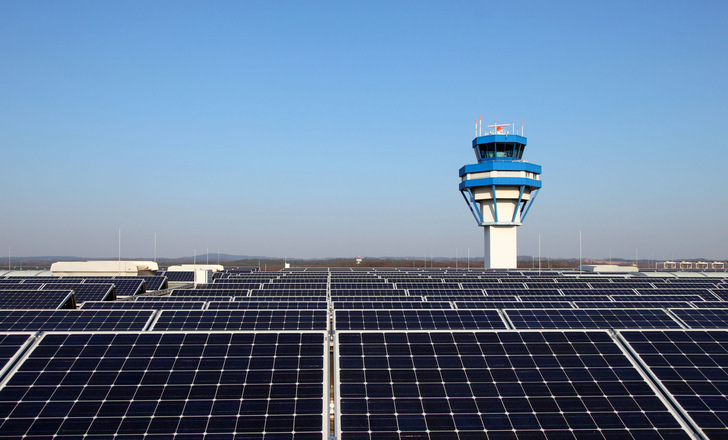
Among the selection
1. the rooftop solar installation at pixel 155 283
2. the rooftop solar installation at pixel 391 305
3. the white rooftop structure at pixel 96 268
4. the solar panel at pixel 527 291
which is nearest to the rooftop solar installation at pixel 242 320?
the rooftop solar installation at pixel 391 305

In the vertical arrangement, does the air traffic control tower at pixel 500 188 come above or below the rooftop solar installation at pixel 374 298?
above

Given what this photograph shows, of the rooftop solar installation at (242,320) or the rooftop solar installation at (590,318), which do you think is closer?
the rooftop solar installation at (242,320)

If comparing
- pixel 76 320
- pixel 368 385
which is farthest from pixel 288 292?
pixel 368 385

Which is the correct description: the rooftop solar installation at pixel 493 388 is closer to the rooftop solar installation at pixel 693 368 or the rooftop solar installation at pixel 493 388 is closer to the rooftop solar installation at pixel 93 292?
the rooftop solar installation at pixel 693 368

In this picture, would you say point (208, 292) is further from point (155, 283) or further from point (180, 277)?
point (180, 277)

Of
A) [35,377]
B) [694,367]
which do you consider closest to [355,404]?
[35,377]

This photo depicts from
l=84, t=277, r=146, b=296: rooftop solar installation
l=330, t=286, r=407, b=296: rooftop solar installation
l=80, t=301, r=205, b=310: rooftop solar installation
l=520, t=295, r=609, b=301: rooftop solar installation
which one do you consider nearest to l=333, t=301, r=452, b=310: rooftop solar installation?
l=80, t=301, r=205, b=310: rooftop solar installation
